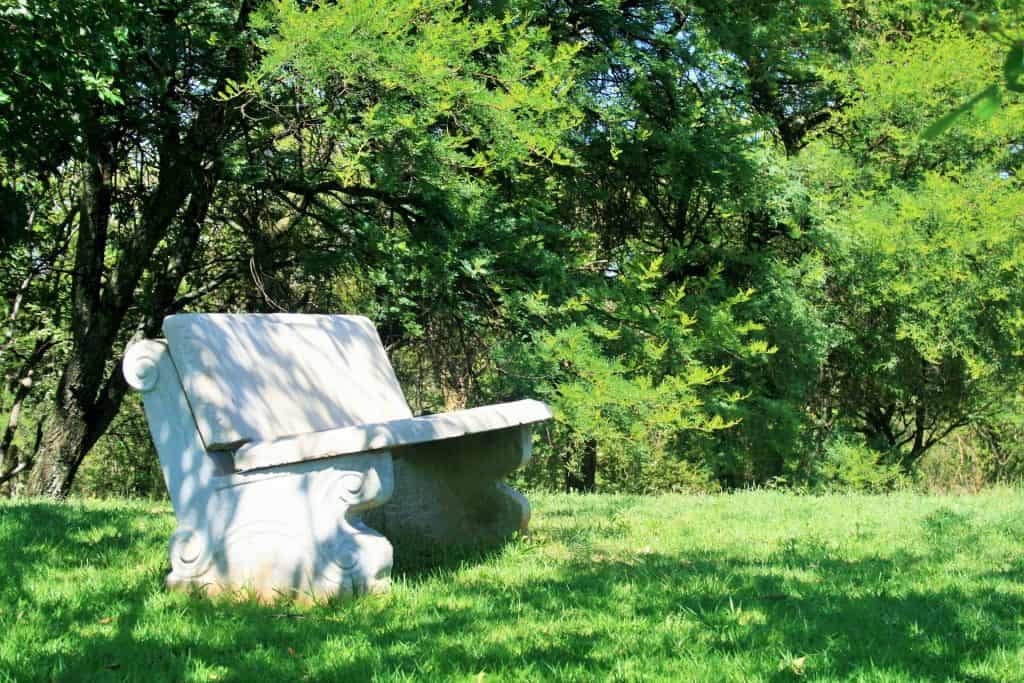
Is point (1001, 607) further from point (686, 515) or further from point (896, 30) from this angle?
point (896, 30)

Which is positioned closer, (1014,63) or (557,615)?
(1014,63)

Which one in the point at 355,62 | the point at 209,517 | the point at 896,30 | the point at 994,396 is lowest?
the point at 994,396

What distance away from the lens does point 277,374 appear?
5309 millimetres

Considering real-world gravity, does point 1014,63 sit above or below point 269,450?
above

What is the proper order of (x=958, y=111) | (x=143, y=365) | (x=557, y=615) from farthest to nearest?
(x=143, y=365)
(x=557, y=615)
(x=958, y=111)

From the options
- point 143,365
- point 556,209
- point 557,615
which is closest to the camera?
point 557,615

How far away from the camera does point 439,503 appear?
6.08 m

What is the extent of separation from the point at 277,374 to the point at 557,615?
1993 millimetres

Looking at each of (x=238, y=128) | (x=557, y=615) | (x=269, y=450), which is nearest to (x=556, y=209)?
(x=238, y=128)

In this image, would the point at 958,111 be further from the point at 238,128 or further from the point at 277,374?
the point at 238,128

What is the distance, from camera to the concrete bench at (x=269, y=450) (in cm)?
427

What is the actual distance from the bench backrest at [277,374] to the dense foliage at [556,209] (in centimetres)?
266

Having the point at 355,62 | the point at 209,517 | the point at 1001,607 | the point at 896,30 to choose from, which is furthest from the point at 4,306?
the point at 896,30

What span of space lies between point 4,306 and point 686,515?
32.9ft
